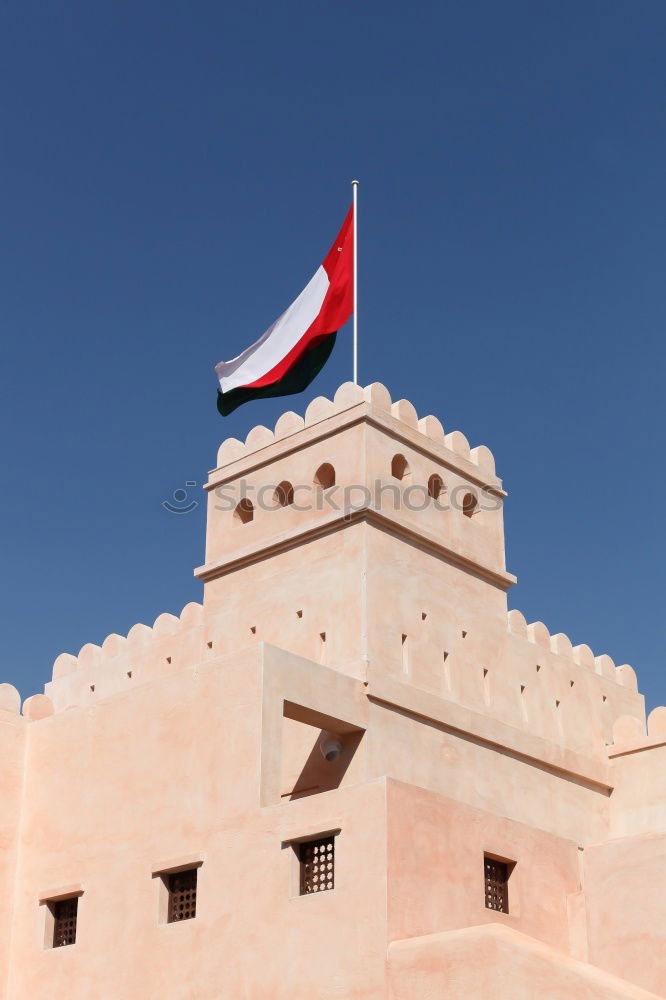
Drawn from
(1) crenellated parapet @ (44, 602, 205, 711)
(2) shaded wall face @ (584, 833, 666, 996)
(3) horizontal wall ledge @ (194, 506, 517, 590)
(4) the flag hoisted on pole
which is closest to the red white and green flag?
(4) the flag hoisted on pole

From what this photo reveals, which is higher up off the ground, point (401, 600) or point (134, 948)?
point (401, 600)

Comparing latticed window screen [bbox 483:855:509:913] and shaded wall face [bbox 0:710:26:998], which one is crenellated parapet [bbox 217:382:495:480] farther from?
latticed window screen [bbox 483:855:509:913]

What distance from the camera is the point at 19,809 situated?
18.0 metres

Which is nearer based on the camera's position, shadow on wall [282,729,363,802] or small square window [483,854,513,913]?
small square window [483,854,513,913]

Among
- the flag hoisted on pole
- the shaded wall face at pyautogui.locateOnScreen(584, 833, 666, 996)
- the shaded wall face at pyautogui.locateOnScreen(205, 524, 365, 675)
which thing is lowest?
the shaded wall face at pyautogui.locateOnScreen(584, 833, 666, 996)

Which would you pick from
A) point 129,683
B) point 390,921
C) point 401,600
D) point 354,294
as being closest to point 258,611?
point 401,600

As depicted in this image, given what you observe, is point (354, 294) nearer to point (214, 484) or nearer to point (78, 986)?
point (214, 484)

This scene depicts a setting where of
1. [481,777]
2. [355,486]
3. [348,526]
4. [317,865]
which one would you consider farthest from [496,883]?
[355,486]

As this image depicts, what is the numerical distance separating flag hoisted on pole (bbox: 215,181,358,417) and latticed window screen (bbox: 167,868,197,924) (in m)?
7.10

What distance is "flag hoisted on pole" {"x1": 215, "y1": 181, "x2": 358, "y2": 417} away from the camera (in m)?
19.6

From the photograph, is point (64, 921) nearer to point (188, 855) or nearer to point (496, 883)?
point (188, 855)

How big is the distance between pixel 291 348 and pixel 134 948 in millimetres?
8413

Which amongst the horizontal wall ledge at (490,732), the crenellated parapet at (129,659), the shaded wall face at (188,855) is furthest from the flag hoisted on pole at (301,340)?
the shaded wall face at (188,855)

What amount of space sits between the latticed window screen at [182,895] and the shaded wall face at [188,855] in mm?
172
